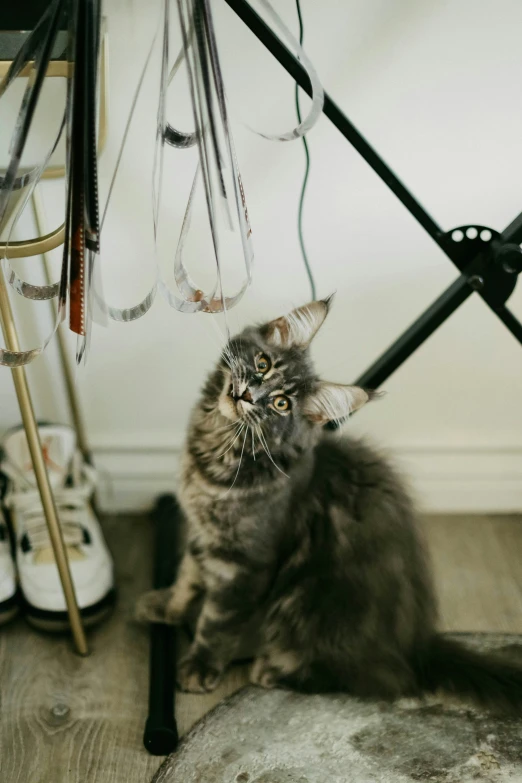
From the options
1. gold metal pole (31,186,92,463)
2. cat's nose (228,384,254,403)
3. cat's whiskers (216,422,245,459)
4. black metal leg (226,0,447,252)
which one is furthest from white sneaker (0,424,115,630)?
black metal leg (226,0,447,252)

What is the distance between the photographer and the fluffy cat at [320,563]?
3.54 feet

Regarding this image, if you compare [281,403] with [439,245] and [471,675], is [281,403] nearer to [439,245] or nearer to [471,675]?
[439,245]

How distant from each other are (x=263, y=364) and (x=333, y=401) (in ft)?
0.37

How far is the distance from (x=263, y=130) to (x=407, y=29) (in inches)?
11.4

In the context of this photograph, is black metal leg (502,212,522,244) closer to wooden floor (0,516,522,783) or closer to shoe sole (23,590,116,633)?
wooden floor (0,516,522,783)

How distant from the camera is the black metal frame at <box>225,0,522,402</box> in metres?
0.95

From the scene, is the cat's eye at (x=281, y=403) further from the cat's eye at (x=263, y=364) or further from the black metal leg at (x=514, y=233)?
the black metal leg at (x=514, y=233)

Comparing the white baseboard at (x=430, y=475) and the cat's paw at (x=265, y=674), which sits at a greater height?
the white baseboard at (x=430, y=475)

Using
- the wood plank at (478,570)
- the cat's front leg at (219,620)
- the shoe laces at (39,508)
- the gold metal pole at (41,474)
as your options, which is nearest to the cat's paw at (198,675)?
the cat's front leg at (219,620)

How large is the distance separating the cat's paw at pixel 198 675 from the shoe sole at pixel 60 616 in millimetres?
197

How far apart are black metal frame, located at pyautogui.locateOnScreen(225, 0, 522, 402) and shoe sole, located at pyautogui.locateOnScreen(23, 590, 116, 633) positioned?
0.65 metres

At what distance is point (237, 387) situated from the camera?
3.20 feet

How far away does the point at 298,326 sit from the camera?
3.27 feet

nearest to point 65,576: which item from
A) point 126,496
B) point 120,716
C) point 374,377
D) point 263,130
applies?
point 120,716
